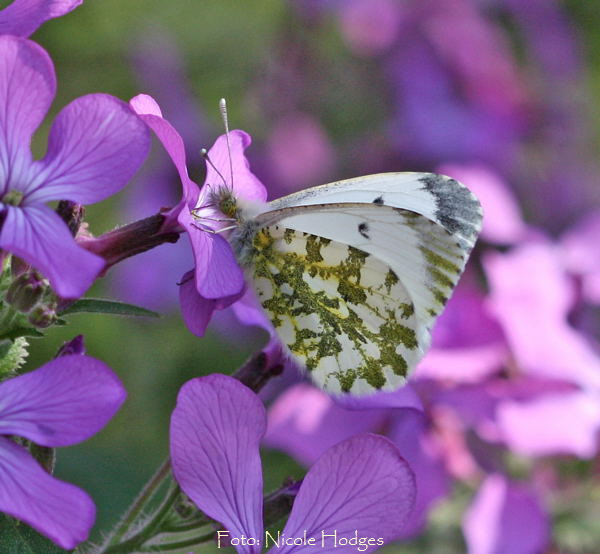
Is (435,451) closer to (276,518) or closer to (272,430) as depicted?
(272,430)

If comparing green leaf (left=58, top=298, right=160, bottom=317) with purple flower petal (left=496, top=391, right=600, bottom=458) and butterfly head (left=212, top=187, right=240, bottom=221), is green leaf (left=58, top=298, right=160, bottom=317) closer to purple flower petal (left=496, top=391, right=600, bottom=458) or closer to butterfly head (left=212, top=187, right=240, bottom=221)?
butterfly head (left=212, top=187, right=240, bottom=221)

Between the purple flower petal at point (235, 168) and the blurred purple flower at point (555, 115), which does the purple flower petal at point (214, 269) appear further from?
the blurred purple flower at point (555, 115)

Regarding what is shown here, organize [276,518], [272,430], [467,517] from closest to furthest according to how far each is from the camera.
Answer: [276,518]
[467,517]
[272,430]

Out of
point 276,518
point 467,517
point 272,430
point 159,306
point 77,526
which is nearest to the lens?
point 77,526

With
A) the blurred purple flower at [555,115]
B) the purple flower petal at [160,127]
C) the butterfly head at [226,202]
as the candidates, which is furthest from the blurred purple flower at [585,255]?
the purple flower petal at [160,127]

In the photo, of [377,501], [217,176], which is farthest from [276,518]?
[217,176]

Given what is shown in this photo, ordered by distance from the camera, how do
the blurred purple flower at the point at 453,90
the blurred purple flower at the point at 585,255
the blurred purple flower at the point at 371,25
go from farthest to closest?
the blurred purple flower at the point at 371,25 → the blurred purple flower at the point at 453,90 → the blurred purple flower at the point at 585,255

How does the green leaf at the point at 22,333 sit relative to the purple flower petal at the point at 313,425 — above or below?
above
